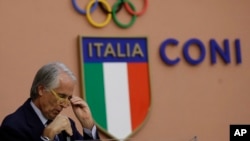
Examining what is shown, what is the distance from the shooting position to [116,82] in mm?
5219

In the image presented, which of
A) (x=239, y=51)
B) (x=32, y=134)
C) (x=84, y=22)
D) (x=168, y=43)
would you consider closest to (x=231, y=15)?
(x=239, y=51)

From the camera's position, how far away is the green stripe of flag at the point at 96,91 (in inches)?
200

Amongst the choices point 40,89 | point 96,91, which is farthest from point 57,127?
point 96,91

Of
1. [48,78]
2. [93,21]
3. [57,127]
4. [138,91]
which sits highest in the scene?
[93,21]

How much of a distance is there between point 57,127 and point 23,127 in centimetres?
16

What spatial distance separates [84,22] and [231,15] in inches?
52.1

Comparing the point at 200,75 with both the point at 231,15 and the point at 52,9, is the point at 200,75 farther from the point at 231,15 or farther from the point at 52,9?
the point at 52,9

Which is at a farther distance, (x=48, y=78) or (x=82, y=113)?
(x=82, y=113)

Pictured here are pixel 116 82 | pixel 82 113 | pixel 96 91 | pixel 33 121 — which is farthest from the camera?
pixel 116 82

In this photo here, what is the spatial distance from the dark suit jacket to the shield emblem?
1402 millimetres

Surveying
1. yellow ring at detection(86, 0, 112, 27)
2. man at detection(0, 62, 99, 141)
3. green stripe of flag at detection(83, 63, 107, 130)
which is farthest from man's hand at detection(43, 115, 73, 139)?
yellow ring at detection(86, 0, 112, 27)

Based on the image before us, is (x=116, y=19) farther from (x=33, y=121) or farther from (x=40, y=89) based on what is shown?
(x=33, y=121)

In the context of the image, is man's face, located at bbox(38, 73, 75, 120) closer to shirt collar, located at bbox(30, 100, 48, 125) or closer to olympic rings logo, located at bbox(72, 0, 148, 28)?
shirt collar, located at bbox(30, 100, 48, 125)

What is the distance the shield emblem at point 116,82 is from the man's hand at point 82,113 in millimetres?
978
